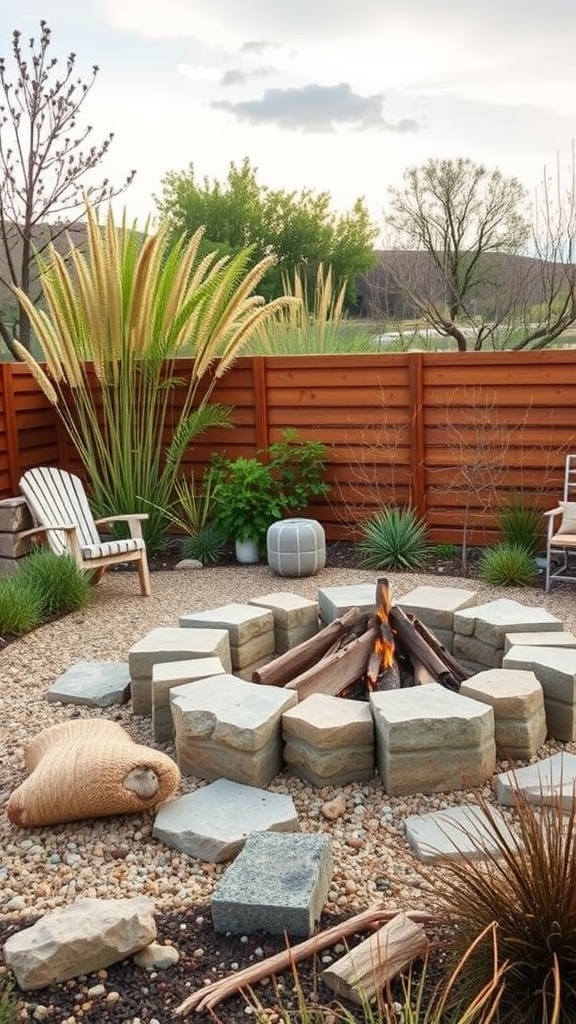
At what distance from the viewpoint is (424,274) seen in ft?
47.6

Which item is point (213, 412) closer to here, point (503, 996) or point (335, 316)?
point (335, 316)

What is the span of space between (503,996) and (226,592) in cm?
438

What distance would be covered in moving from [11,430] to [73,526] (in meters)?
1.69

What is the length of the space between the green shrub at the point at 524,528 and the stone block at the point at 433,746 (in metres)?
3.41

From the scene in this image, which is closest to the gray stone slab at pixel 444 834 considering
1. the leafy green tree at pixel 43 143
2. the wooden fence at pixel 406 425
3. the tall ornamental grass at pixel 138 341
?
the wooden fence at pixel 406 425

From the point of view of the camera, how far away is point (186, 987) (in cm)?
222

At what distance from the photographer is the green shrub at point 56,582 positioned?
576 cm

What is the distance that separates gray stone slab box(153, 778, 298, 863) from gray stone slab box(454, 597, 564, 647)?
4.67 feet

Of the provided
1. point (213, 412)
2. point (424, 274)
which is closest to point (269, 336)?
point (213, 412)

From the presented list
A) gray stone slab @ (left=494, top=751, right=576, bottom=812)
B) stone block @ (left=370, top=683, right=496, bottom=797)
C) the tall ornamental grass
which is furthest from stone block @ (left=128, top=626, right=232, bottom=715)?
the tall ornamental grass

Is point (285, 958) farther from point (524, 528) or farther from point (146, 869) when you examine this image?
point (524, 528)

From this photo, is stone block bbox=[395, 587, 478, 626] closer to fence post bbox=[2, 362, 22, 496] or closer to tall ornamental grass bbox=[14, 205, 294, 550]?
tall ornamental grass bbox=[14, 205, 294, 550]

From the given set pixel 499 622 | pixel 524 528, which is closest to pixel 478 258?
pixel 524 528

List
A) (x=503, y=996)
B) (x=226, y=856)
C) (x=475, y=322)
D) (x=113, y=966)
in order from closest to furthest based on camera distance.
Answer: (x=503, y=996) → (x=113, y=966) → (x=226, y=856) → (x=475, y=322)
